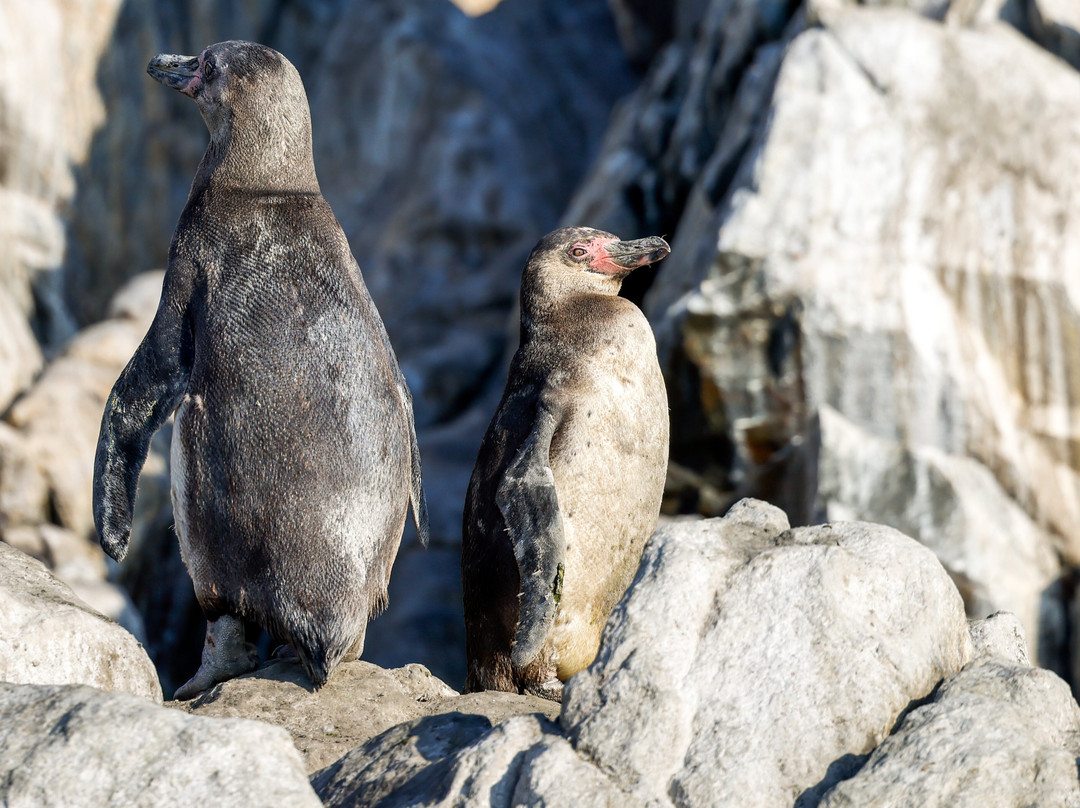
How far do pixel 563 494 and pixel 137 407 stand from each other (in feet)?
4.56

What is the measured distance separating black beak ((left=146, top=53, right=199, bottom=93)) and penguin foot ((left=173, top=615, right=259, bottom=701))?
1833mm

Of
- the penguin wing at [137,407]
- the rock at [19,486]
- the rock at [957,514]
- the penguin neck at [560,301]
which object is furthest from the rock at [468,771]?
the rock at [19,486]

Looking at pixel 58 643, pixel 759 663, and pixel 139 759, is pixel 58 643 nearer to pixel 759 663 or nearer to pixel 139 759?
pixel 139 759

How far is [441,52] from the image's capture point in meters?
15.4

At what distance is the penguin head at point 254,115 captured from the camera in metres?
4.14

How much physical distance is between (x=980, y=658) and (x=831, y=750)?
0.50 metres

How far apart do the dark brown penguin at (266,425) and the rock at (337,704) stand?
9 centimetres

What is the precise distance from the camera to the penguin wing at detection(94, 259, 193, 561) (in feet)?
12.7

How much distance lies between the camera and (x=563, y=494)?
4.21 meters

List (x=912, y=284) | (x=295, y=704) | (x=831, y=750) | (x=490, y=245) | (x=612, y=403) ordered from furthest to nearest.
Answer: (x=490, y=245) → (x=912, y=284) → (x=612, y=403) → (x=295, y=704) → (x=831, y=750)

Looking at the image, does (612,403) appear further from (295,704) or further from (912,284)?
(912,284)

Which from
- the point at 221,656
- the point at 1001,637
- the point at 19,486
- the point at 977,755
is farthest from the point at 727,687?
the point at 19,486

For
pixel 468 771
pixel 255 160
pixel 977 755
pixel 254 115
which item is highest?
pixel 254 115

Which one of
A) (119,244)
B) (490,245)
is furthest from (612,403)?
(119,244)
